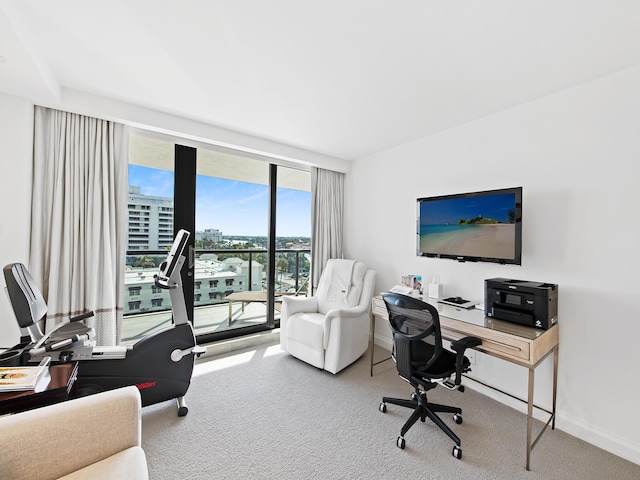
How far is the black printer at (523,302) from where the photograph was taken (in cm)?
189

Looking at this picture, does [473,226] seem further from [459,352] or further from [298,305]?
[298,305]

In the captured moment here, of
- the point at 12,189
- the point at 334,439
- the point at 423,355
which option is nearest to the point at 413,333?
the point at 423,355

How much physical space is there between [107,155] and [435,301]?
329 cm

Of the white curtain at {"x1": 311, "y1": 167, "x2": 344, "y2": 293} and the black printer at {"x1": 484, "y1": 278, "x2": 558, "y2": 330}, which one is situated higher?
the white curtain at {"x1": 311, "y1": 167, "x2": 344, "y2": 293}

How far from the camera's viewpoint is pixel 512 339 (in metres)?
1.78

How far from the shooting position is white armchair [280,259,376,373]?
8.89 ft

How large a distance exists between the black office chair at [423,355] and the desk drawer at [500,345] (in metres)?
0.06

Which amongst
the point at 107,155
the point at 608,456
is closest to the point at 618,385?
the point at 608,456

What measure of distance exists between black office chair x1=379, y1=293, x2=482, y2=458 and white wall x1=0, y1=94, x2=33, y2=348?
2780 millimetres

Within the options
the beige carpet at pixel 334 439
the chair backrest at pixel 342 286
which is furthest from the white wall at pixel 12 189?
the chair backrest at pixel 342 286

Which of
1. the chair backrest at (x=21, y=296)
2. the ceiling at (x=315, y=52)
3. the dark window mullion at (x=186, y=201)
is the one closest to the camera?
the ceiling at (x=315, y=52)

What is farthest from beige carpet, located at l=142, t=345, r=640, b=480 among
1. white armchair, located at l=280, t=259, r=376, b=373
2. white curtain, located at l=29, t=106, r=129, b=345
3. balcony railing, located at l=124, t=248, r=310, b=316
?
balcony railing, located at l=124, t=248, r=310, b=316

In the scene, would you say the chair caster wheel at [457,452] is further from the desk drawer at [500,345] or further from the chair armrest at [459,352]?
the desk drawer at [500,345]

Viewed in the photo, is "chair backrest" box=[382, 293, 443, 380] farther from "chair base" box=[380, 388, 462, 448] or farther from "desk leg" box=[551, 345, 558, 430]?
"desk leg" box=[551, 345, 558, 430]
